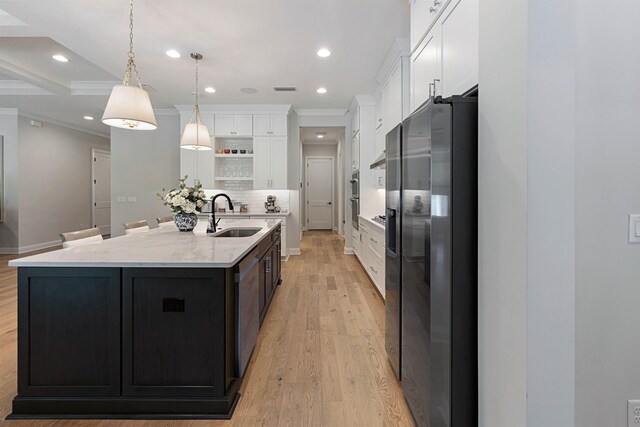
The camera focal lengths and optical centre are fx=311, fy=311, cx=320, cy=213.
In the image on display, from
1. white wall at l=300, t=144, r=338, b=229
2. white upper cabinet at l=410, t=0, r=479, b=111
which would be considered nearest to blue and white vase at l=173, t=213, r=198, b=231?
white upper cabinet at l=410, t=0, r=479, b=111

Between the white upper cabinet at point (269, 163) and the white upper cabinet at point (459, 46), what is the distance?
428cm

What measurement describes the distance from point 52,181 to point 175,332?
295 inches

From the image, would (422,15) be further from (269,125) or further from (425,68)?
(269,125)

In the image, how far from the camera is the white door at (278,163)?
19.5 ft

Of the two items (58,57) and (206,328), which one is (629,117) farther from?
(58,57)

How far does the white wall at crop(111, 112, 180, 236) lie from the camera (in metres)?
6.18

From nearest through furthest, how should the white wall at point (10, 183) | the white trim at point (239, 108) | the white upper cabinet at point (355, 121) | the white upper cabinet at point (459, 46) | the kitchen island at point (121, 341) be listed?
the white upper cabinet at point (459, 46)
the kitchen island at point (121, 341)
the white upper cabinet at point (355, 121)
the white trim at point (239, 108)
the white wall at point (10, 183)

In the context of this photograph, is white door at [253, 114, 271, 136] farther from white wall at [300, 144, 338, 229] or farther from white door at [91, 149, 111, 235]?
white door at [91, 149, 111, 235]

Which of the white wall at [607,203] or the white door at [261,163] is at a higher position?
the white door at [261,163]

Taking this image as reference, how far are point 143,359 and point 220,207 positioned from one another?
4686 mm

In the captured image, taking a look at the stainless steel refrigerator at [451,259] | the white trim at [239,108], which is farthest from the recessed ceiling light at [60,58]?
the stainless steel refrigerator at [451,259]

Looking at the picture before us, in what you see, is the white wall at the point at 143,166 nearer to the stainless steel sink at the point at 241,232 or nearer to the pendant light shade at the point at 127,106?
the stainless steel sink at the point at 241,232

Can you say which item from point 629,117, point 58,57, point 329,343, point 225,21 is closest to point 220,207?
point 58,57

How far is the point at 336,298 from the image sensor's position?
3.67 metres
